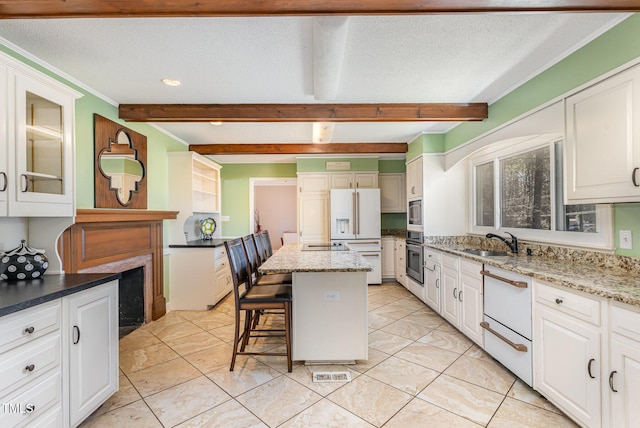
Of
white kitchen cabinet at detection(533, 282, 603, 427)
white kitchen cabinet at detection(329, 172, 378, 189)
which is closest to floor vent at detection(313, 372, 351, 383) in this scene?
white kitchen cabinet at detection(533, 282, 603, 427)

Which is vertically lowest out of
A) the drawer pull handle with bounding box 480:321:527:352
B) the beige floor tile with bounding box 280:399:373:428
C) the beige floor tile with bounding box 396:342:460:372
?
the beige floor tile with bounding box 396:342:460:372

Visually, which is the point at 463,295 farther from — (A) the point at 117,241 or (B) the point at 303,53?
(A) the point at 117,241

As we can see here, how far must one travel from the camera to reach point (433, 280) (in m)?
3.61

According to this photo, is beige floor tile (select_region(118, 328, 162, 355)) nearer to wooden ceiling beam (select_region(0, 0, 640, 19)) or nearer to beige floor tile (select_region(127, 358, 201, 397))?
beige floor tile (select_region(127, 358, 201, 397))

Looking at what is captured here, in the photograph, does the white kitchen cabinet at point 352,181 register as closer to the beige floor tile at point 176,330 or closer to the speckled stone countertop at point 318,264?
the speckled stone countertop at point 318,264

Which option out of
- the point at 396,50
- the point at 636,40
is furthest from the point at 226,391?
the point at 636,40

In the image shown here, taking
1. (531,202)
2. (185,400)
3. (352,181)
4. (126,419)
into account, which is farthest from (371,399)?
(352,181)

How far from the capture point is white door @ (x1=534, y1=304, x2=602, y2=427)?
5.00 ft

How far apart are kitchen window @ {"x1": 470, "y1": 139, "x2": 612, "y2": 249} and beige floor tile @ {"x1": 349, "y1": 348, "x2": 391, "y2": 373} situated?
175 cm

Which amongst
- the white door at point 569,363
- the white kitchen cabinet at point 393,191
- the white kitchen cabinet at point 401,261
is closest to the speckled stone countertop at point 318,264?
the white door at point 569,363

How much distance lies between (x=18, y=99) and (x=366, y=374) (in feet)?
9.56

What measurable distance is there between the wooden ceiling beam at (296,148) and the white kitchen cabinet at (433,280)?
1.89m

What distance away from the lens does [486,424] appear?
1718 mm

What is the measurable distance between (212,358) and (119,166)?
215cm
